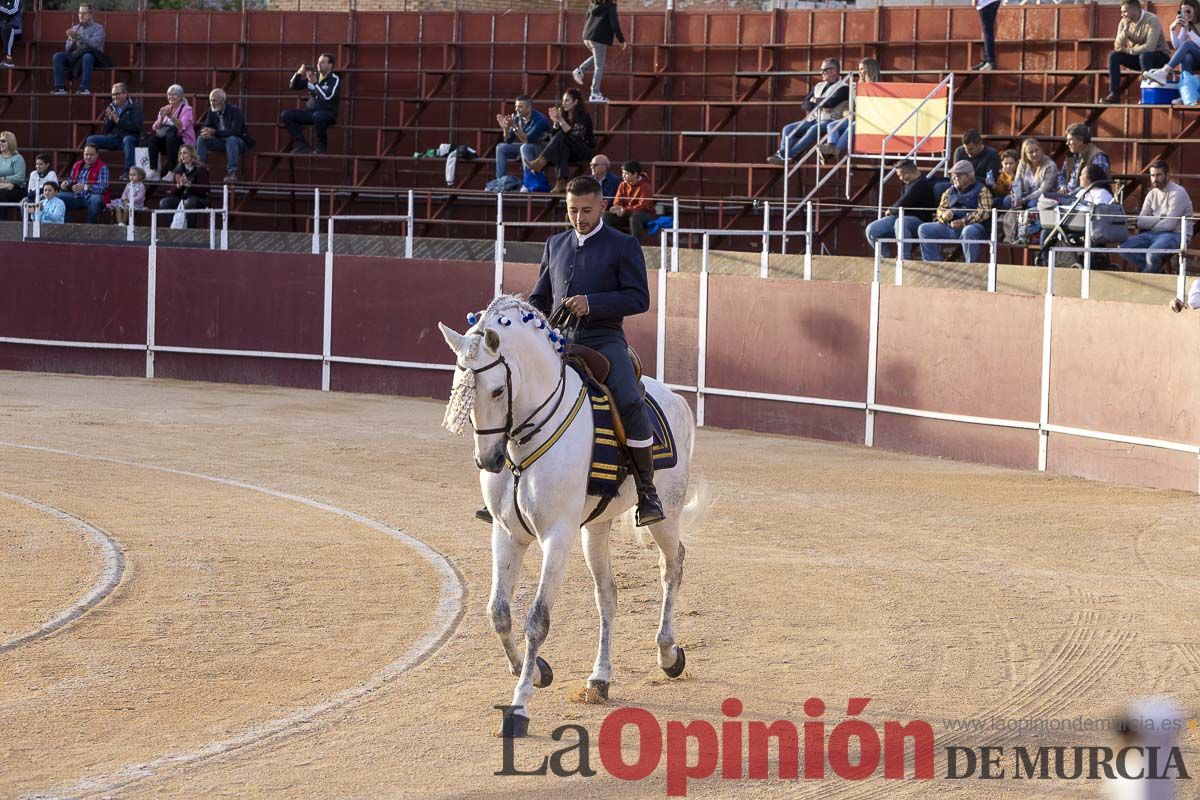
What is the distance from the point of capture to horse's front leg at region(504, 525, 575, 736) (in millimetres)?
6773

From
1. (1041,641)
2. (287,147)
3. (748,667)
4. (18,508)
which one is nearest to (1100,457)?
Answer: (1041,641)

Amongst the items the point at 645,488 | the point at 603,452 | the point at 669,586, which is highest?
the point at 603,452

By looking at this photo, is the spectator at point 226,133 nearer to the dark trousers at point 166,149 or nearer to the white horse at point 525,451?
the dark trousers at point 166,149

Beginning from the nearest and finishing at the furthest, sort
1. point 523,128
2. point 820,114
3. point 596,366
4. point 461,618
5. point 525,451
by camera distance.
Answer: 1. point 525,451
2. point 596,366
3. point 461,618
4. point 820,114
5. point 523,128

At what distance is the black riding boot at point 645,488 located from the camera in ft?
24.5

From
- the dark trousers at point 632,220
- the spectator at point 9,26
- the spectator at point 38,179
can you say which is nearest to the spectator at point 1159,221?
the dark trousers at point 632,220

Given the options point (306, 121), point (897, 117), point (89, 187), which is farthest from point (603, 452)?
point (306, 121)

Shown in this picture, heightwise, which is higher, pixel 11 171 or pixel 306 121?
pixel 306 121

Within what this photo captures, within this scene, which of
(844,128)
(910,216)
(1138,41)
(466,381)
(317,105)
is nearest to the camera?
(466,381)

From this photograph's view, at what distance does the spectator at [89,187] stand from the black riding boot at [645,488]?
18.0 meters

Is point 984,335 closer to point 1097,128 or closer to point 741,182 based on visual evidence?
point 1097,128

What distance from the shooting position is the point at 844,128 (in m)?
21.5

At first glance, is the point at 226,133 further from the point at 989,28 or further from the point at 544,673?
the point at 544,673

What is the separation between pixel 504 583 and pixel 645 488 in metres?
0.90
